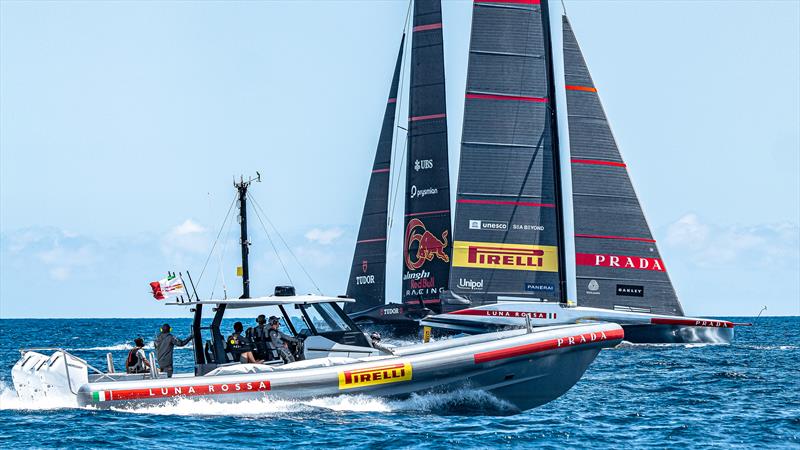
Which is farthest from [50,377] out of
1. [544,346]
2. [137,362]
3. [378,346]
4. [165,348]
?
[544,346]

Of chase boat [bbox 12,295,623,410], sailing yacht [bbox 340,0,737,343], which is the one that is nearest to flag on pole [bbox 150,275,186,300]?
chase boat [bbox 12,295,623,410]

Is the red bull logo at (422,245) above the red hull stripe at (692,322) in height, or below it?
above

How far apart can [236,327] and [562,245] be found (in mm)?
20597

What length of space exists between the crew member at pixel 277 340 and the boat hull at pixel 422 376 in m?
0.77

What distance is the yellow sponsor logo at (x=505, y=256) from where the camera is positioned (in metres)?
38.4

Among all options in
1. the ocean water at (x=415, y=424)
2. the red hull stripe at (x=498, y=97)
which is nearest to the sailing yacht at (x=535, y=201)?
the red hull stripe at (x=498, y=97)

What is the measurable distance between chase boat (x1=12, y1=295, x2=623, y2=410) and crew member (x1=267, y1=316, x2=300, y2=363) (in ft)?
0.61

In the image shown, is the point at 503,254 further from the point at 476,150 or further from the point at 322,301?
the point at 322,301

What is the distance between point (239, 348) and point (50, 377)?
318 centimetres

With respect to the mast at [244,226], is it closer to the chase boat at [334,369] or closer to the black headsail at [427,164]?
the chase boat at [334,369]

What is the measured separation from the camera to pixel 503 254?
38469 millimetres

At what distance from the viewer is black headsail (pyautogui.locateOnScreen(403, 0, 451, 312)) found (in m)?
42.0

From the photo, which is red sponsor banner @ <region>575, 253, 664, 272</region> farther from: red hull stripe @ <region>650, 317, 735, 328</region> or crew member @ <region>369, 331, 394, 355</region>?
crew member @ <region>369, 331, 394, 355</region>

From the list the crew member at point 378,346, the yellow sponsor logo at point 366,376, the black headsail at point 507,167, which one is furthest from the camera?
the black headsail at point 507,167
